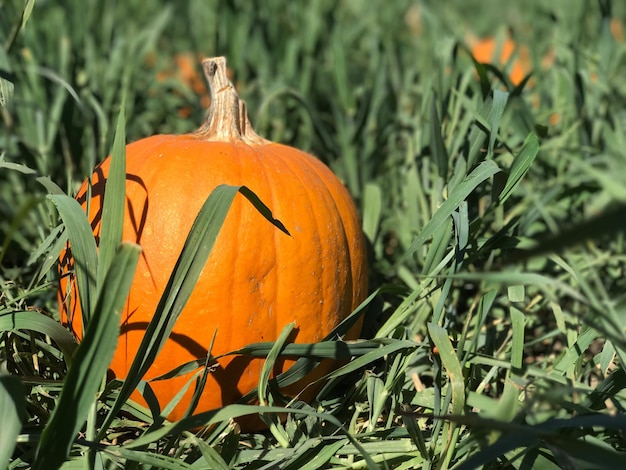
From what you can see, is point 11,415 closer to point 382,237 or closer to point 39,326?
point 39,326

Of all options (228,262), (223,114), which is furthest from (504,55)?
(228,262)

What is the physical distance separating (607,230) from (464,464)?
1.49 ft

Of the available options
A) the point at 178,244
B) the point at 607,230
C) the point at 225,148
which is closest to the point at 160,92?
the point at 225,148

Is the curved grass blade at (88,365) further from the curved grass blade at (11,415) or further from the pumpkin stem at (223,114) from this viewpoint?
the pumpkin stem at (223,114)

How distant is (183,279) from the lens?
4.14 ft

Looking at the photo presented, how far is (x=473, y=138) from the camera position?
175cm

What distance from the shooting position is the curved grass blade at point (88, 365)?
106 cm

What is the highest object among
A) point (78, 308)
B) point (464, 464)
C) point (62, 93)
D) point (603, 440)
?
point (62, 93)

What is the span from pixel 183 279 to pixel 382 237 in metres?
1.27

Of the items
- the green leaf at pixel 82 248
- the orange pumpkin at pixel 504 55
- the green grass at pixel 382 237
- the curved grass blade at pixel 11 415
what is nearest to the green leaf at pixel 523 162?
the green grass at pixel 382 237

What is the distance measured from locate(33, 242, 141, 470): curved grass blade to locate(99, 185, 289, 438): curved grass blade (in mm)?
134

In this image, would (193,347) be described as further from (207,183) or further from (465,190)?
(465,190)

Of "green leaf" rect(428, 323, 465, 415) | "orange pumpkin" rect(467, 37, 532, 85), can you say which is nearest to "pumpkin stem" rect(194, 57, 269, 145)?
"green leaf" rect(428, 323, 465, 415)

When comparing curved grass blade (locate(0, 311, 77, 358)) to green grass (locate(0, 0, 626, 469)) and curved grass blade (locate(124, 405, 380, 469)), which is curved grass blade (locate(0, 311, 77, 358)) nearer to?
green grass (locate(0, 0, 626, 469))
